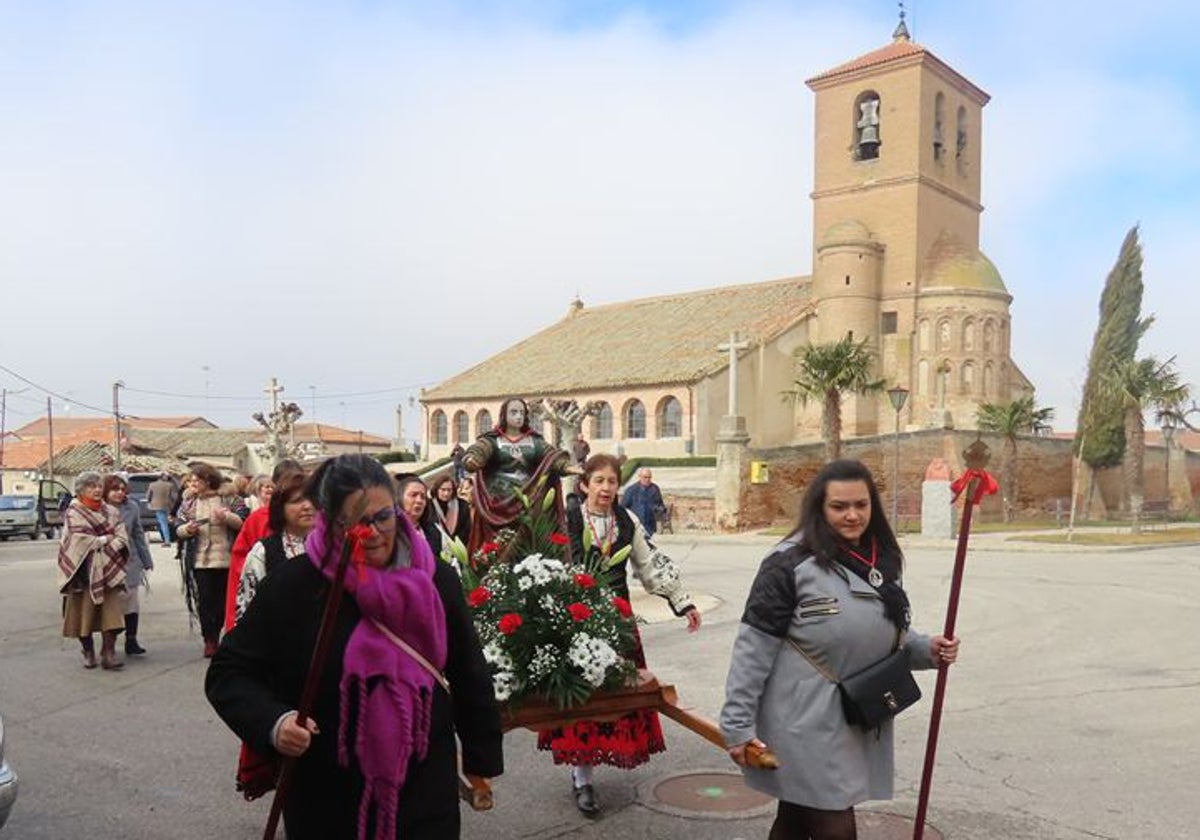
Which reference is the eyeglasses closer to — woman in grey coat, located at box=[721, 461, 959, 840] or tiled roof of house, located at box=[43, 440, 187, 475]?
woman in grey coat, located at box=[721, 461, 959, 840]

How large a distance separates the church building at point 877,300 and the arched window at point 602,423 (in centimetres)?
7

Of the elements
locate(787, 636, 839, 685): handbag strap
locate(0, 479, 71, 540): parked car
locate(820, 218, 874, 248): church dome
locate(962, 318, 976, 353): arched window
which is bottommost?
locate(0, 479, 71, 540): parked car

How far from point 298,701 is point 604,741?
→ 2800mm

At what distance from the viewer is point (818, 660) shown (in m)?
3.67

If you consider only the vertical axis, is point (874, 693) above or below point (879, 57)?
below

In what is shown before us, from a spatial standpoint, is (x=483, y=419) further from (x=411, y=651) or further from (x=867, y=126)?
(x=411, y=651)

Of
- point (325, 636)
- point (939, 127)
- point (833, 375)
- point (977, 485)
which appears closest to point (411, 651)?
point (325, 636)

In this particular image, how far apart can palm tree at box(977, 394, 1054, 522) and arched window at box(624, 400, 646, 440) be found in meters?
14.4

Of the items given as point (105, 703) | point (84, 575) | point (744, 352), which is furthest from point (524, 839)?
point (744, 352)

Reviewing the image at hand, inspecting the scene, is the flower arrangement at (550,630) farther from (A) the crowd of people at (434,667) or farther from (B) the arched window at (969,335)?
(B) the arched window at (969,335)

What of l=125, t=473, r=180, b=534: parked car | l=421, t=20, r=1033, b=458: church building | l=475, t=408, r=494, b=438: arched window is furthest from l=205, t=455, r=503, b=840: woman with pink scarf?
l=475, t=408, r=494, b=438: arched window

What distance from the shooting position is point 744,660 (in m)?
3.72

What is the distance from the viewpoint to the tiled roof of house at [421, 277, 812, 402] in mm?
47438

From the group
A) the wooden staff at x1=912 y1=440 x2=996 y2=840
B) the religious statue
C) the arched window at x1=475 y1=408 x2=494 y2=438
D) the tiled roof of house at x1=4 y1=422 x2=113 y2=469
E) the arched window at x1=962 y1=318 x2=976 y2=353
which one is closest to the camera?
the wooden staff at x1=912 y1=440 x2=996 y2=840
